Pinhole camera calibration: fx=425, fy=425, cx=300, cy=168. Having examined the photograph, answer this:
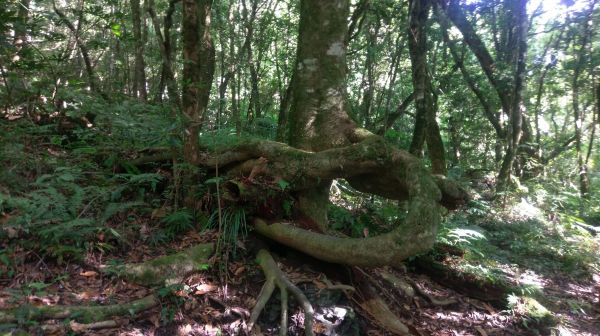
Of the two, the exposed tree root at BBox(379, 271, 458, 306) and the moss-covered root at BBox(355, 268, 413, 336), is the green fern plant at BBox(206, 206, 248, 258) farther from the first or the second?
the exposed tree root at BBox(379, 271, 458, 306)

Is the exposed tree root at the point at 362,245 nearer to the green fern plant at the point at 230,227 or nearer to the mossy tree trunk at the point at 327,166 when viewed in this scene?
the mossy tree trunk at the point at 327,166

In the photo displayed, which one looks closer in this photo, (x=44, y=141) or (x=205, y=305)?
(x=205, y=305)

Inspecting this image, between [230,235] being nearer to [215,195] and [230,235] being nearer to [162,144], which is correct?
[215,195]

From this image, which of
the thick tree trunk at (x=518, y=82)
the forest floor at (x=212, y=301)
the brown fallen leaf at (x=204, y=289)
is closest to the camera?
the forest floor at (x=212, y=301)

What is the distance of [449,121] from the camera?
18.4 metres

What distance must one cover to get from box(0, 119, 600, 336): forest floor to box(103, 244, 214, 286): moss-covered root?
0.09 meters

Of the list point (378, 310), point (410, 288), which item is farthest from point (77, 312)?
point (410, 288)

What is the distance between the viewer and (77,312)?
3529 mm

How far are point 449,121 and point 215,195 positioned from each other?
50.2 ft

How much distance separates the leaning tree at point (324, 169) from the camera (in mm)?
4398

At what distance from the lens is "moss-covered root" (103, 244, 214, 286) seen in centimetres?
421

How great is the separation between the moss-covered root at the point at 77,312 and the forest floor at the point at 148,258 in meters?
0.06

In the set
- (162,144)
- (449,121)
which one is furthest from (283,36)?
(162,144)

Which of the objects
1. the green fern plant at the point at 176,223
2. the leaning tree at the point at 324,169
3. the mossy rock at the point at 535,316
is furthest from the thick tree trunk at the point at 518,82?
the green fern plant at the point at 176,223
